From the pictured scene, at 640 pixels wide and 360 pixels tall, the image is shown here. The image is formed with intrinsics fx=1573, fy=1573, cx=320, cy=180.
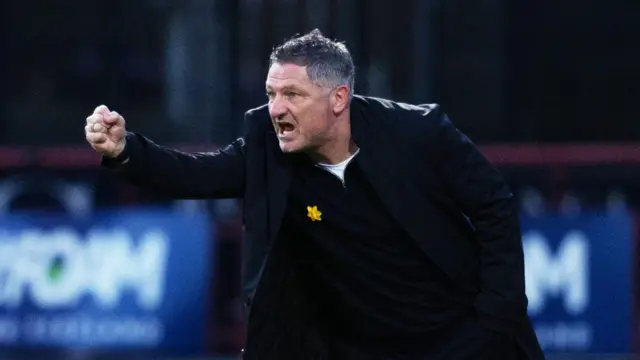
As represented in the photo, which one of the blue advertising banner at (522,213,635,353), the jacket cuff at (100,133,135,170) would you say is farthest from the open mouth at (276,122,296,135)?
the blue advertising banner at (522,213,635,353)

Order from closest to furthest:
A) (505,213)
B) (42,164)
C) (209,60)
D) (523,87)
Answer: (505,213) < (42,164) < (209,60) < (523,87)

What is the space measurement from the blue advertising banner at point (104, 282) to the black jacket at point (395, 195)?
4680 mm

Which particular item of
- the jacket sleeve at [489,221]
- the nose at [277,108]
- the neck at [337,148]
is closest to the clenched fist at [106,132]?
the nose at [277,108]

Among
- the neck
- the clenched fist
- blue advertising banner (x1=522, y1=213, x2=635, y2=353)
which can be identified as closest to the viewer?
the clenched fist

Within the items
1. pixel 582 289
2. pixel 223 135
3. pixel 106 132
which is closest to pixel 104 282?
pixel 223 135

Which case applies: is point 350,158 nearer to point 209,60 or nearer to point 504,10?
point 209,60

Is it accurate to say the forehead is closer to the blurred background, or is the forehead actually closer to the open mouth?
the open mouth

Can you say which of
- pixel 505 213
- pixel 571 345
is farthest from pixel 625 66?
pixel 505 213

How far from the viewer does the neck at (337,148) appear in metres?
5.36

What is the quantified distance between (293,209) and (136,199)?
219 inches

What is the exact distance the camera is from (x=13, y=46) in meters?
12.2

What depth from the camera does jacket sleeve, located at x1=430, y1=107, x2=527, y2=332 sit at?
17.4 ft

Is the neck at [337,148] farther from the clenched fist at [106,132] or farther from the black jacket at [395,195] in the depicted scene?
the clenched fist at [106,132]

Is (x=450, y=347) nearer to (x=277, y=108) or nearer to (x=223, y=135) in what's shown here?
(x=277, y=108)
